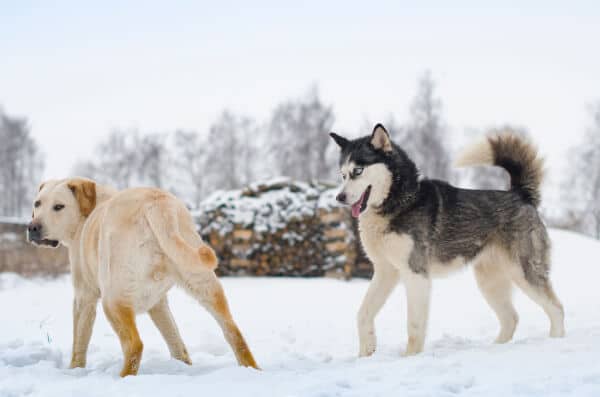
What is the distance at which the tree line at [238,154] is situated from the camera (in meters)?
34.8

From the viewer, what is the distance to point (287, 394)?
2.76m

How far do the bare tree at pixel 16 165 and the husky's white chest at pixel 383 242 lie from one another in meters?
41.7

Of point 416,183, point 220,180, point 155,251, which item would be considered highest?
point 416,183

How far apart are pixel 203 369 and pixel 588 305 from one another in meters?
5.30

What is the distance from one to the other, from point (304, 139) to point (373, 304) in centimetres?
3522

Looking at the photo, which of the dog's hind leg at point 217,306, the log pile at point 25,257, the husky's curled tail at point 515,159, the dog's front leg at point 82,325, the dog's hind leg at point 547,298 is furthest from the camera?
the log pile at point 25,257

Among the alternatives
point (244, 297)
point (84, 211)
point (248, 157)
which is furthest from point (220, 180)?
point (84, 211)

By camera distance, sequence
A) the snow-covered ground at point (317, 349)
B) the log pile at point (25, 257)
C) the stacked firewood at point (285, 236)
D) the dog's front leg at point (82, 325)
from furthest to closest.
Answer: the log pile at point (25, 257) < the stacked firewood at point (285, 236) < the dog's front leg at point (82, 325) < the snow-covered ground at point (317, 349)

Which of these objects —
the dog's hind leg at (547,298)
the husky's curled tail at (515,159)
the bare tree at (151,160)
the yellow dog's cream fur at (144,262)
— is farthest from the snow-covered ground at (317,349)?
the bare tree at (151,160)

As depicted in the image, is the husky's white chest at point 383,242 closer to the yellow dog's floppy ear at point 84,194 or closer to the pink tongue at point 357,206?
the pink tongue at point 357,206

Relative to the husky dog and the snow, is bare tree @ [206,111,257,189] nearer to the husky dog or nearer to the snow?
the snow

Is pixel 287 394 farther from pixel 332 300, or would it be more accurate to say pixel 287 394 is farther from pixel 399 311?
pixel 332 300

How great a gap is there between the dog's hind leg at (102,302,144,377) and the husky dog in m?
1.88

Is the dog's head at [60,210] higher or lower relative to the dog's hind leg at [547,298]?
higher
